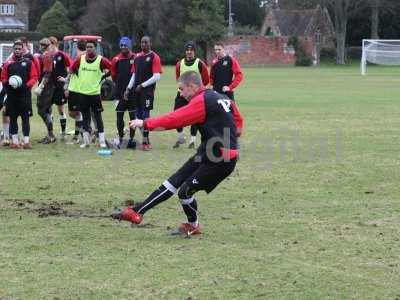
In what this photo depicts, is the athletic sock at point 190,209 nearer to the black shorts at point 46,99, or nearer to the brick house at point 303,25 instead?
the black shorts at point 46,99

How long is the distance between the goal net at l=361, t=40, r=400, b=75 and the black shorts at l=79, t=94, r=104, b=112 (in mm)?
49286

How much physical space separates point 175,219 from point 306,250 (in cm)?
197

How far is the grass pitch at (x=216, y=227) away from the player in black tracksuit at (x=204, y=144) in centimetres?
45

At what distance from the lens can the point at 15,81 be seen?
48.3ft

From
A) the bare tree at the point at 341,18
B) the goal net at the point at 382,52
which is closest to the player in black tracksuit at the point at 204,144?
the goal net at the point at 382,52

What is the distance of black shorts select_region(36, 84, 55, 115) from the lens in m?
16.3

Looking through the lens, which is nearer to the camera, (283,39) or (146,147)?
(146,147)

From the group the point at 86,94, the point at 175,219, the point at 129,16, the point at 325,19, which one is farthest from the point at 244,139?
the point at 325,19

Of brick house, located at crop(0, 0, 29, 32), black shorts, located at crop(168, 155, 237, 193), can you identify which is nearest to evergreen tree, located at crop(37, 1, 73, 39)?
brick house, located at crop(0, 0, 29, 32)

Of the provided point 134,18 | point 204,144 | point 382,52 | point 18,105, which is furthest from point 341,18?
Result: point 204,144

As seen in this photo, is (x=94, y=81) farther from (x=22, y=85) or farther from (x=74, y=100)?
(x=22, y=85)

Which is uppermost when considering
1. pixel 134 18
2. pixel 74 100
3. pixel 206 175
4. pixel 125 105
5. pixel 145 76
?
pixel 134 18

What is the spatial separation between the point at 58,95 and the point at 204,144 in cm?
895

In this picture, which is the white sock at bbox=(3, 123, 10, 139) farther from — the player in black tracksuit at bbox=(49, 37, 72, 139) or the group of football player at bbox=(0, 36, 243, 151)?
Result: the player in black tracksuit at bbox=(49, 37, 72, 139)
